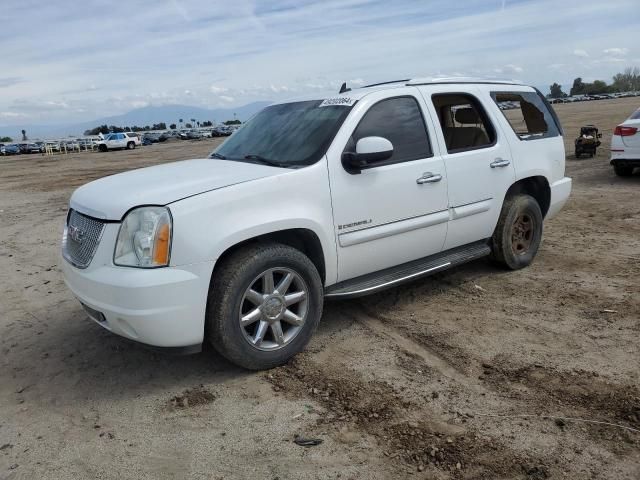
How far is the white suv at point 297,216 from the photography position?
336cm

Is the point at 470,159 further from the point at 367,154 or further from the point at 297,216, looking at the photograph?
the point at 297,216

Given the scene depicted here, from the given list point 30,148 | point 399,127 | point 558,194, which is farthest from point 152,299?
point 30,148

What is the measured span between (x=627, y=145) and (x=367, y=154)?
8.71 meters

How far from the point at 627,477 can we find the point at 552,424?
482 mm

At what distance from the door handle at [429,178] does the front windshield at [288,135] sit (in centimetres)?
79

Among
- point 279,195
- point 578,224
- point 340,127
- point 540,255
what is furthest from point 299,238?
point 578,224

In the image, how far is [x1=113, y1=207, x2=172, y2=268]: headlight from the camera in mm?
3311

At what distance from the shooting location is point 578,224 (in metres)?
7.76

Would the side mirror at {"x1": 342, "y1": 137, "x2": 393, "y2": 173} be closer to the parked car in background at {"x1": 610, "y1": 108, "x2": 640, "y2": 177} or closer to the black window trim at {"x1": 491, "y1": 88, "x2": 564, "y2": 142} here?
the black window trim at {"x1": 491, "y1": 88, "x2": 564, "y2": 142}

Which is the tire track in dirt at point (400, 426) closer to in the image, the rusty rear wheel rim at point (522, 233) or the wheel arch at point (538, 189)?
the rusty rear wheel rim at point (522, 233)

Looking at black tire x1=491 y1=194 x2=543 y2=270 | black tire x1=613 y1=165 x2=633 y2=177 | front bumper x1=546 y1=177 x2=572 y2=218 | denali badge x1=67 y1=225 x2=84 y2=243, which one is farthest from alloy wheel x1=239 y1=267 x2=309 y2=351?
black tire x1=613 y1=165 x2=633 y2=177

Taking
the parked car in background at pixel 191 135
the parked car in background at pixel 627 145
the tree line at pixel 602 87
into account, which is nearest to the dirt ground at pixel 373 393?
the parked car in background at pixel 627 145

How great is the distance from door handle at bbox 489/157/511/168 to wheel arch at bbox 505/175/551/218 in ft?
1.62

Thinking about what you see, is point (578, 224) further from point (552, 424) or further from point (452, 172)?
point (552, 424)
